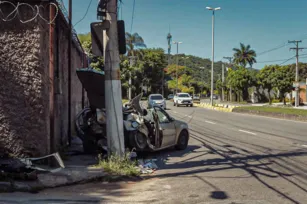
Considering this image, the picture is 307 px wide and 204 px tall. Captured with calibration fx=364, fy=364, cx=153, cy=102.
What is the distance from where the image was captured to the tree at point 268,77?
56.9 metres

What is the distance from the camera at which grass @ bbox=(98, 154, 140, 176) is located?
778cm

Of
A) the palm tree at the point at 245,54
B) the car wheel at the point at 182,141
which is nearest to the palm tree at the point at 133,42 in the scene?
the palm tree at the point at 245,54

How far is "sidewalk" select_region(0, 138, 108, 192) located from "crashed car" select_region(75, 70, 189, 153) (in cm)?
78

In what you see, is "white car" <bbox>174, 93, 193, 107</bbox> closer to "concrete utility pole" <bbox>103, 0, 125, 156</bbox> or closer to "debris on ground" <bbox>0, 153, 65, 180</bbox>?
"concrete utility pole" <bbox>103, 0, 125, 156</bbox>

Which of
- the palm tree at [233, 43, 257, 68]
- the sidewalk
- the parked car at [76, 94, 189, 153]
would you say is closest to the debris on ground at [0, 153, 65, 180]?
the sidewalk

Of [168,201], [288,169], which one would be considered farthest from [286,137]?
[168,201]

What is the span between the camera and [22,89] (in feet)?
26.2

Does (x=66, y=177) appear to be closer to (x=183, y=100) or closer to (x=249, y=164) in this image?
(x=249, y=164)

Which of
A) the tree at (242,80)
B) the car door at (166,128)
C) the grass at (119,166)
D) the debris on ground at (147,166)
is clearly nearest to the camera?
the grass at (119,166)

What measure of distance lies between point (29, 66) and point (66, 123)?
4083 millimetres

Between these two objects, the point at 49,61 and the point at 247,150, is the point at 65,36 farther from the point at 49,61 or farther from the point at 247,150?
the point at 247,150

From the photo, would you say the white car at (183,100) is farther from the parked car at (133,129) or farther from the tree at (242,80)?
the parked car at (133,129)

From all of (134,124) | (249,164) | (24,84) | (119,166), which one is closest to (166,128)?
(134,124)

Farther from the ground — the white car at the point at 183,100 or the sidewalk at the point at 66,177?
the white car at the point at 183,100
